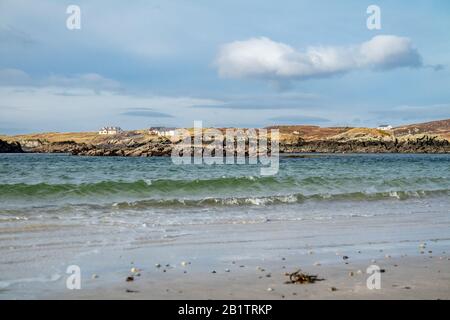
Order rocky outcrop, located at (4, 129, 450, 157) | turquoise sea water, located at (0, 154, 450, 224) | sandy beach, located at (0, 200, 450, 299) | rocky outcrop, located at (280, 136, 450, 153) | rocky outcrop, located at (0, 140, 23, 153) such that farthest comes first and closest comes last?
rocky outcrop, located at (0, 140, 23, 153), rocky outcrop, located at (280, 136, 450, 153), rocky outcrop, located at (4, 129, 450, 157), turquoise sea water, located at (0, 154, 450, 224), sandy beach, located at (0, 200, 450, 299)

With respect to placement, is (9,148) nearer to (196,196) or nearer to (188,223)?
(196,196)

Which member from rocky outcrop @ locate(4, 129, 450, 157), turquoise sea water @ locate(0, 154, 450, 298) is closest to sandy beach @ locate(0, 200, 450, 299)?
turquoise sea water @ locate(0, 154, 450, 298)

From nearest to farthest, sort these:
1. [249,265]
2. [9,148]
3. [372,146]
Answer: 1. [249,265]
2. [372,146]
3. [9,148]

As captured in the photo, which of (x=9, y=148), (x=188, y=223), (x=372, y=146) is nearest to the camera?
(x=188, y=223)

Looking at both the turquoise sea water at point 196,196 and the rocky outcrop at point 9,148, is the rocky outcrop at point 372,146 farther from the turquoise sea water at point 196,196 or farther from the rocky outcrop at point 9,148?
the turquoise sea water at point 196,196

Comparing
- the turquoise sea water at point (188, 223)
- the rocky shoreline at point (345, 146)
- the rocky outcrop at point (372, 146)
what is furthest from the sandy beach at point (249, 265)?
the rocky outcrop at point (372, 146)

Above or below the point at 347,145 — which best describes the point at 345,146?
below

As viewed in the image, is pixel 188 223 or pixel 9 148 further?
pixel 9 148

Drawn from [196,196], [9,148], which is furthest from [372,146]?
[196,196]

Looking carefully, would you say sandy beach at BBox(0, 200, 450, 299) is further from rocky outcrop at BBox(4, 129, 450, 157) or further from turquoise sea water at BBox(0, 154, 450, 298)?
rocky outcrop at BBox(4, 129, 450, 157)
